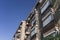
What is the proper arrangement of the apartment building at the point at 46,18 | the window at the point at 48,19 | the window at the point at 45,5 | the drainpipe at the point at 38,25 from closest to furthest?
the apartment building at the point at 46,18
the window at the point at 48,19
the window at the point at 45,5
the drainpipe at the point at 38,25

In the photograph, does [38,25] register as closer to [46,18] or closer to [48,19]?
[46,18]

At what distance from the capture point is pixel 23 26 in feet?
122

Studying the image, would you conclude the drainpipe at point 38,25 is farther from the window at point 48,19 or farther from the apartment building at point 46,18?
the window at point 48,19

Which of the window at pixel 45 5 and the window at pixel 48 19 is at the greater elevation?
the window at pixel 45 5

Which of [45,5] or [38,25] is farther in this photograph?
[38,25]

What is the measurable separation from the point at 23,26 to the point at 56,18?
17845 millimetres

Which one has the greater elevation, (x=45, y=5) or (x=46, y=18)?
(x=45, y=5)

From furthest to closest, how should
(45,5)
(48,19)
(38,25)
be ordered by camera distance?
(38,25)
(45,5)
(48,19)

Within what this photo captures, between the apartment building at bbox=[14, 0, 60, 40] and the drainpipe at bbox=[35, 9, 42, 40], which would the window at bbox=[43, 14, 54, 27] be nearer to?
the apartment building at bbox=[14, 0, 60, 40]

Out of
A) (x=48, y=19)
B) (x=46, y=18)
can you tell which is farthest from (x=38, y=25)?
(x=48, y=19)

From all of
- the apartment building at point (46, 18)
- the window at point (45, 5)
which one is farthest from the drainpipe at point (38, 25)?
the window at point (45, 5)

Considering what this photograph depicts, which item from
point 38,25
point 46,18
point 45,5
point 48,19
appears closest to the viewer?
point 48,19

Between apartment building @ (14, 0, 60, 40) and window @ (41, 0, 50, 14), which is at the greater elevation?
window @ (41, 0, 50, 14)

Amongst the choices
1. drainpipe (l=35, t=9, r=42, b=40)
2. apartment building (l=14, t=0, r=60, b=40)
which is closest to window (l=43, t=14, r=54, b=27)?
apartment building (l=14, t=0, r=60, b=40)
